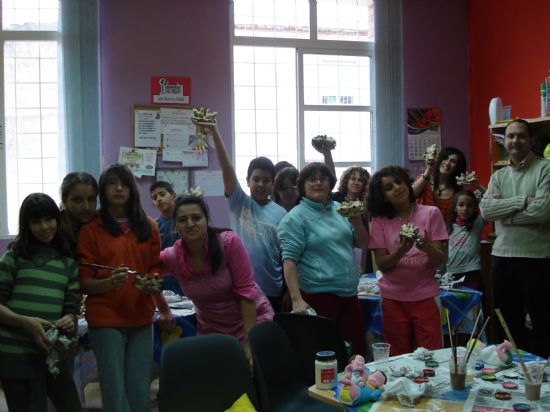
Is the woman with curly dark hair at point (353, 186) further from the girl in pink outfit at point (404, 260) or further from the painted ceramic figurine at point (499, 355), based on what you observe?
the painted ceramic figurine at point (499, 355)

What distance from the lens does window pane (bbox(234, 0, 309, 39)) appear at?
5.44 meters

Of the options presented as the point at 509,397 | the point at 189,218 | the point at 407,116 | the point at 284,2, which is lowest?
the point at 509,397

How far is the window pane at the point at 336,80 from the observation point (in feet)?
18.7

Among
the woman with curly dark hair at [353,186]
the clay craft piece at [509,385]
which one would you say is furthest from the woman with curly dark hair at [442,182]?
the clay craft piece at [509,385]

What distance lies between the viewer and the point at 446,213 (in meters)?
4.01

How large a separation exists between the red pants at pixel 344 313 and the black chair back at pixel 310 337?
202mm

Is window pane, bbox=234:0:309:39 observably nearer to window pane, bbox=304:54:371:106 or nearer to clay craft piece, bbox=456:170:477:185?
window pane, bbox=304:54:371:106

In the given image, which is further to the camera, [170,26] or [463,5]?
[463,5]

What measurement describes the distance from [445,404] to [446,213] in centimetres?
248

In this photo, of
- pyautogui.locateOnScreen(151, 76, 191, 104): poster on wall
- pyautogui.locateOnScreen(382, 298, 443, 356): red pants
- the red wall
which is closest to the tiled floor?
pyautogui.locateOnScreen(382, 298, 443, 356): red pants

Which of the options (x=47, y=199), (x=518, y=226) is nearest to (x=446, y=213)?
(x=518, y=226)

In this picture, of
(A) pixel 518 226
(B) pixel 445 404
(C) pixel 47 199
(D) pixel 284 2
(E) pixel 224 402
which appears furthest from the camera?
(D) pixel 284 2

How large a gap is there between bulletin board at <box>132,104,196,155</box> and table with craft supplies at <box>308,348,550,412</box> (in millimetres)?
3655

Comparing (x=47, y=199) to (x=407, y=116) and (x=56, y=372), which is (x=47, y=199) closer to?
(x=56, y=372)
